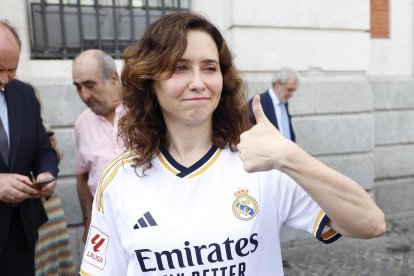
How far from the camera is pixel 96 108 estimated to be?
2.66 meters

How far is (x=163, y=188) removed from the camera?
52.3 inches

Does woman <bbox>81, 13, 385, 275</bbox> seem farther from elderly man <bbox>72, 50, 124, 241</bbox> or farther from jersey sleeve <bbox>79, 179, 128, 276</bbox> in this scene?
elderly man <bbox>72, 50, 124, 241</bbox>

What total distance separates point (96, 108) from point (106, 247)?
1482 mm

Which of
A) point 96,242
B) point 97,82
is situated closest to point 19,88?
point 97,82

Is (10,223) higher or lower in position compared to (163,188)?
lower

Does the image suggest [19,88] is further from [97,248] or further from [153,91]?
[97,248]

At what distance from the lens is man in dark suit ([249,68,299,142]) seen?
447cm

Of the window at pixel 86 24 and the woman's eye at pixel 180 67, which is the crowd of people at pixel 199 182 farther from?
the window at pixel 86 24

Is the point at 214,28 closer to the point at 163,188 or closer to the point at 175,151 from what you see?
the point at 175,151

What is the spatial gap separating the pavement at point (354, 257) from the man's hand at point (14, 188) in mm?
2896

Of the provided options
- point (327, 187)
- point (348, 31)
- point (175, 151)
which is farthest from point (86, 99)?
point (348, 31)

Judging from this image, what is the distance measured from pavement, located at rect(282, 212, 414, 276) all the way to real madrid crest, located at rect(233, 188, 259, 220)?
9.92 feet

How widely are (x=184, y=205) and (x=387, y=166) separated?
18.1ft

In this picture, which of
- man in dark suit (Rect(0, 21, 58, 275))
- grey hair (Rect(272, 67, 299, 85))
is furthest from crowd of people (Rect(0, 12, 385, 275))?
grey hair (Rect(272, 67, 299, 85))
